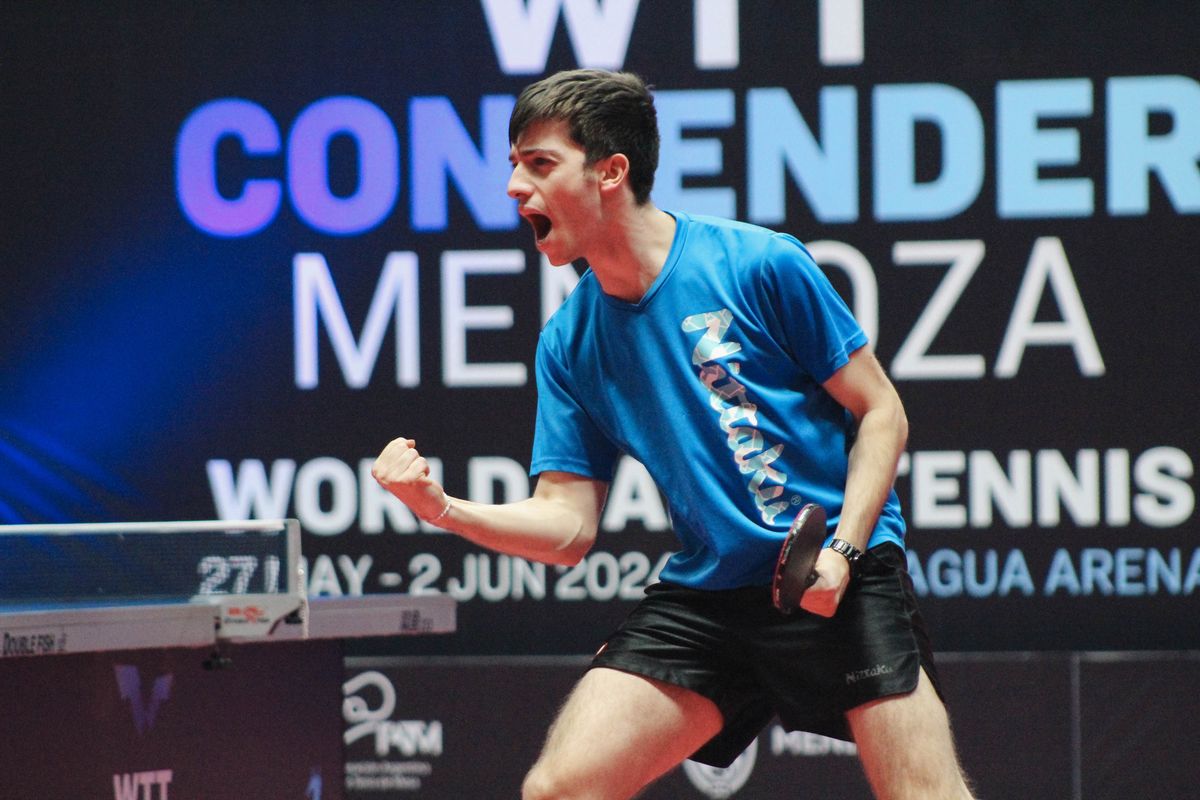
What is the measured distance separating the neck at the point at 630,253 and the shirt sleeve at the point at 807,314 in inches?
8.5

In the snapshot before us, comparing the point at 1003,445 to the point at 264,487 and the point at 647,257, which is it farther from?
the point at 647,257

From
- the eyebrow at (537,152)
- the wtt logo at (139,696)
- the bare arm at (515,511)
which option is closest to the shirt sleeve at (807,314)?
the eyebrow at (537,152)

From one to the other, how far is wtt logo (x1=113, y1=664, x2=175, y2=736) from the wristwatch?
69.9 inches

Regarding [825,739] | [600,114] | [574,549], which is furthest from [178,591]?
[825,739]

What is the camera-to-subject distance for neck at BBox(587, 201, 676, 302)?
300cm

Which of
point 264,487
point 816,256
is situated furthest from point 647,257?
point 264,487

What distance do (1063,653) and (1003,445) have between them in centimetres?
76

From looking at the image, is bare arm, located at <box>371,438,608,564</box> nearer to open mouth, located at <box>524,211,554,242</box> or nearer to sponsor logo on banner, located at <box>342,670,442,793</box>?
open mouth, located at <box>524,211,554,242</box>

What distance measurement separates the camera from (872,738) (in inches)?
111

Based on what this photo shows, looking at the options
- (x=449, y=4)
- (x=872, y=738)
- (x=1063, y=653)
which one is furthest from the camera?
(x=449, y=4)

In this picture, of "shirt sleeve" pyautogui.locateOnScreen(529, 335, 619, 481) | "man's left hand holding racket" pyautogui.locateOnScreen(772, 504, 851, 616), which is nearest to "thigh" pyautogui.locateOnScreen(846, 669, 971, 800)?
"man's left hand holding racket" pyautogui.locateOnScreen(772, 504, 851, 616)

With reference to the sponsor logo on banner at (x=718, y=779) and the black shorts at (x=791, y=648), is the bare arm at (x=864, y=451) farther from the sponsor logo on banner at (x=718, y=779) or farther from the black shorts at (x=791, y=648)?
the sponsor logo on banner at (x=718, y=779)

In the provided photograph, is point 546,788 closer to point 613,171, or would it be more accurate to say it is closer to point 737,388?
point 737,388

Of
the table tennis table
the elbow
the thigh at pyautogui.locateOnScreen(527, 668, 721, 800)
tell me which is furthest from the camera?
the table tennis table
